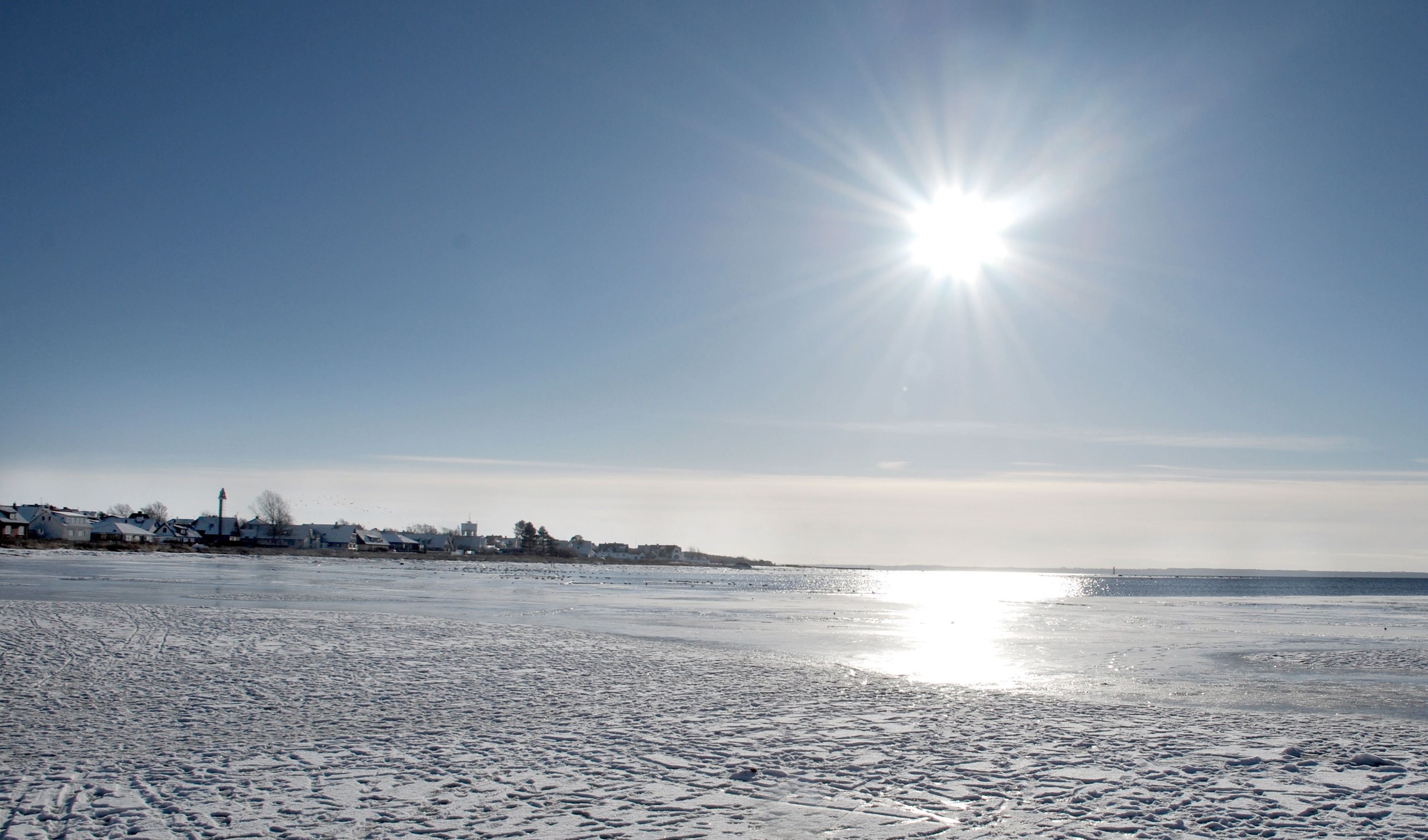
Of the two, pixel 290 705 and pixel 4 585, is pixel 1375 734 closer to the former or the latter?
pixel 290 705

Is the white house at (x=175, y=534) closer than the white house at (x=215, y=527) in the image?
Yes

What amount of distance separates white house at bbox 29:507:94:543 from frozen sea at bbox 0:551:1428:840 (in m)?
122

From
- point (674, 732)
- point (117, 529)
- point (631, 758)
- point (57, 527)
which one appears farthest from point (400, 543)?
point (631, 758)

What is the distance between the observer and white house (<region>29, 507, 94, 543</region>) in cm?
12181

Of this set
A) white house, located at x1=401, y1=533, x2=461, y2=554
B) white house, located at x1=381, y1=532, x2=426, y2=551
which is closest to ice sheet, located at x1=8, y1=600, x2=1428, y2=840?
white house, located at x1=381, y1=532, x2=426, y2=551

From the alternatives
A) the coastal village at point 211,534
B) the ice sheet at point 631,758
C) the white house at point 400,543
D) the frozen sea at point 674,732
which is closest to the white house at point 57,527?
the coastal village at point 211,534

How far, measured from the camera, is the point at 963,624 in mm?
31359

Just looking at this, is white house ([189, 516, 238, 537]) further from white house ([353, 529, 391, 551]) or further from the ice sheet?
the ice sheet

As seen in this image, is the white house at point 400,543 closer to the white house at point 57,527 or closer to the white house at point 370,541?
the white house at point 370,541

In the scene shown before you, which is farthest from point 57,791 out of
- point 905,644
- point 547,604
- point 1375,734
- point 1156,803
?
point 547,604

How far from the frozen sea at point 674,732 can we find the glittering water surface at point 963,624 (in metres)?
0.25

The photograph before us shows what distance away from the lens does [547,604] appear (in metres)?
36.2

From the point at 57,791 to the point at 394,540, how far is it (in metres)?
188

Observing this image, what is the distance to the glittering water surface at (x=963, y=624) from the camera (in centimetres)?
1672
